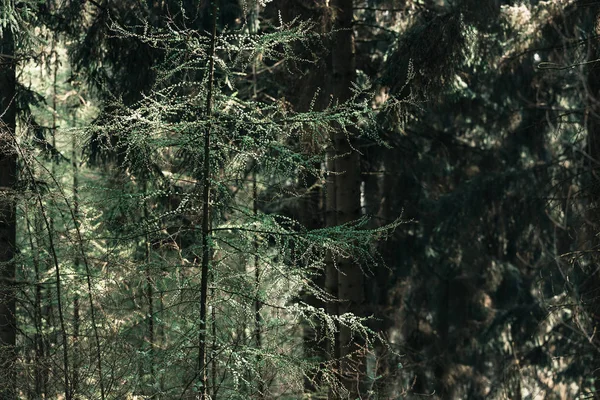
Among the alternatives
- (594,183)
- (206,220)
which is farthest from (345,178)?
(206,220)

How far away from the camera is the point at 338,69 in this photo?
962 centimetres

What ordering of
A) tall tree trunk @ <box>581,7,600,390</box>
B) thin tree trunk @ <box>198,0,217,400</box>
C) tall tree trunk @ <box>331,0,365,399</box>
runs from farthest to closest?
tall tree trunk @ <box>331,0,365,399</box> < tall tree trunk @ <box>581,7,600,390</box> < thin tree trunk @ <box>198,0,217,400</box>

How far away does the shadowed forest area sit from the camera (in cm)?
631

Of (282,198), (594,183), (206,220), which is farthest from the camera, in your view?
(282,198)

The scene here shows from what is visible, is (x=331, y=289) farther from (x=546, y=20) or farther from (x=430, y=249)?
(x=430, y=249)

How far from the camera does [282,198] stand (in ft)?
39.7

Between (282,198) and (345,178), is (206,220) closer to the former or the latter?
(345,178)

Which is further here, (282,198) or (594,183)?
(282,198)

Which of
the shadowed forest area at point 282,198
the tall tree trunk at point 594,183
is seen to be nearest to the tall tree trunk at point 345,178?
the shadowed forest area at point 282,198

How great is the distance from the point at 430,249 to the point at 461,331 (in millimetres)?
1987

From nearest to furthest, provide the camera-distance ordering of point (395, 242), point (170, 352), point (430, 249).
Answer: point (170, 352)
point (395, 242)
point (430, 249)

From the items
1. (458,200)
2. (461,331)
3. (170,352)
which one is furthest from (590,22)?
(461,331)

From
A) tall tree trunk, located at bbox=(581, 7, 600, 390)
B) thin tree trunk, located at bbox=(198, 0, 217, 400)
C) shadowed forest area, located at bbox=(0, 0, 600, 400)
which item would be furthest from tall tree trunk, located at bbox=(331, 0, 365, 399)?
thin tree trunk, located at bbox=(198, 0, 217, 400)

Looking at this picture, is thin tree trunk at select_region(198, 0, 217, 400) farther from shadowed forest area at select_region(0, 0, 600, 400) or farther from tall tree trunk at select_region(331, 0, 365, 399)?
tall tree trunk at select_region(331, 0, 365, 399)
